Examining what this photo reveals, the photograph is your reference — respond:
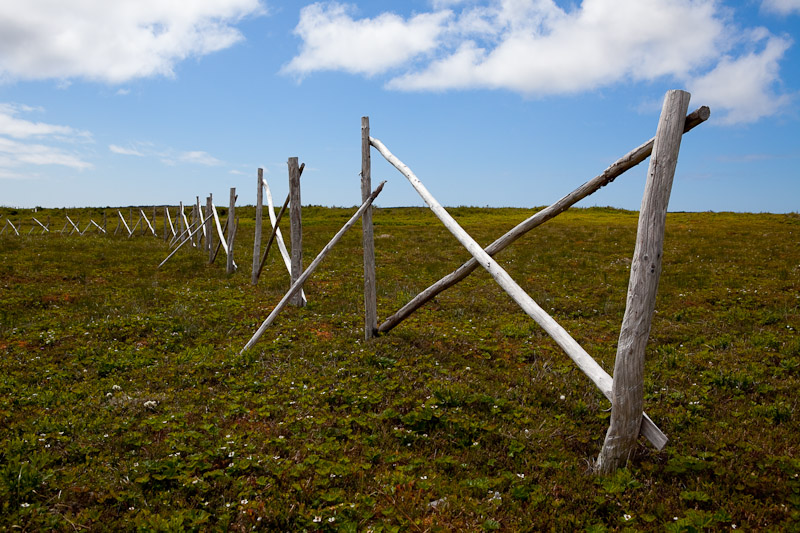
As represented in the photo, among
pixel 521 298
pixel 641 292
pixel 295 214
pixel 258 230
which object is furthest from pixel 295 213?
pixel 641 292

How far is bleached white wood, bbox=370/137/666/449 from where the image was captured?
17.5 ft

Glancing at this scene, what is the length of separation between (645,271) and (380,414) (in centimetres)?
349

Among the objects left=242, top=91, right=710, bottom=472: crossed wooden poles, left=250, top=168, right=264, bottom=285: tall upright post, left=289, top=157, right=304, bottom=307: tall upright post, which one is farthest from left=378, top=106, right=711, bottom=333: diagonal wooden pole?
left=250, top=168, right=264, bottom=285: tall upright post

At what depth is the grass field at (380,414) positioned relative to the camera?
14.7 feet

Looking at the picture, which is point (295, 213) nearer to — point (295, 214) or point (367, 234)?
point (295, 214)

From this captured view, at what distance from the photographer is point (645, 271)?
4.80 m

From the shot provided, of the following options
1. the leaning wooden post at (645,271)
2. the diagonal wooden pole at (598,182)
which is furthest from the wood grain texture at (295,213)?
the leaning wooden post at (645,271)

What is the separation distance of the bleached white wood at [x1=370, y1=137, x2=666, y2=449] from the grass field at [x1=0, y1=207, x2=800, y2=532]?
0.97m

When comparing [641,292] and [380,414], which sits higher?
[641,292]

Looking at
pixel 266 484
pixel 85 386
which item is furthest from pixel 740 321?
pixel 85 386

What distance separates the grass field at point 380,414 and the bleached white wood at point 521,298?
97cm

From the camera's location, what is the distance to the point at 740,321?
11.1 meters

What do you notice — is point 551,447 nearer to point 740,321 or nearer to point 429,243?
point 740,321

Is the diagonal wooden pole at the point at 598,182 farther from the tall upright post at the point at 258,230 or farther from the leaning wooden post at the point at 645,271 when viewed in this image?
the tall upright post at the point at 258,230
